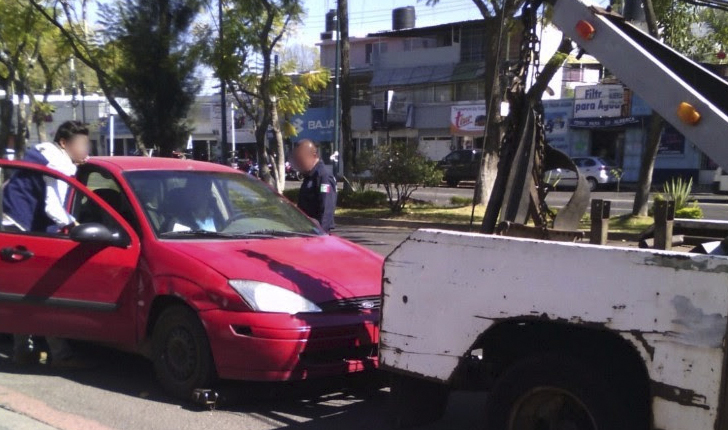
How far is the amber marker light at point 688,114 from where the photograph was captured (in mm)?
3893

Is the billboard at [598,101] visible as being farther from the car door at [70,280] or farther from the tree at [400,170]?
the car door at [70,280]

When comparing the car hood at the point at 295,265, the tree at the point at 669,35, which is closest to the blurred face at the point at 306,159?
the car hood at the point at 295,265

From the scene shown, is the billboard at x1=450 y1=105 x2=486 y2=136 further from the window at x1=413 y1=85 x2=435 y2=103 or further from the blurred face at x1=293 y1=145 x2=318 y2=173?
the blurred face at x1=293 y1=145 x2=318 y2=173

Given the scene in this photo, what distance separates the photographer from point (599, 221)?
5277mm

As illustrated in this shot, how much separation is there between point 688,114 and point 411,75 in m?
50.1

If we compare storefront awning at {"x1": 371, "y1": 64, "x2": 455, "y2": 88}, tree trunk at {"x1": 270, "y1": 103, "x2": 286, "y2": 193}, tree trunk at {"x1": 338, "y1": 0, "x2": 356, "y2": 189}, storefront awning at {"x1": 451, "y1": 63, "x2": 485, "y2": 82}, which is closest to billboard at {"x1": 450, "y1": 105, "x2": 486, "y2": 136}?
storefront awning at {"x1": 451, "y1": 63, "x2": 485, "y2": 82}

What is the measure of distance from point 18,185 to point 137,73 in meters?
15.3

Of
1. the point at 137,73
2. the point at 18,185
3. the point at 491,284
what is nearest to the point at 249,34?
the point at 137,73

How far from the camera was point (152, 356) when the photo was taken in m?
6.05

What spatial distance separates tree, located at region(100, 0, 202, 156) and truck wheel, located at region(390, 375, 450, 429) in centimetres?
1771

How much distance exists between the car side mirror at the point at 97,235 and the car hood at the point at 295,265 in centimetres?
41

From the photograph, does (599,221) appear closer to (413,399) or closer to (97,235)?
(413,399)

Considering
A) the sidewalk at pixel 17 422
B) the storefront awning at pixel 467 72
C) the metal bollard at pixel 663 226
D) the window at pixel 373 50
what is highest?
the window at pixel 373 50

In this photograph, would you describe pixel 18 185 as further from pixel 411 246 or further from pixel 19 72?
pixel 19 72
